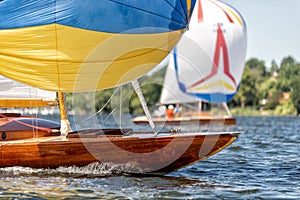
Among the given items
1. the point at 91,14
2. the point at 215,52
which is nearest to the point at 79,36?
the point at 91,14

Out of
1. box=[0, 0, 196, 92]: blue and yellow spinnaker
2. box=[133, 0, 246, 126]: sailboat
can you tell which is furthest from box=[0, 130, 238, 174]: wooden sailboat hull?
box=[133, 0, 246, 126]: sailboat

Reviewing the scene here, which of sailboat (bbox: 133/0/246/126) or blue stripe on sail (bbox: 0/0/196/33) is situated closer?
blue stripe on sail (bbox: 0/0/196/33)

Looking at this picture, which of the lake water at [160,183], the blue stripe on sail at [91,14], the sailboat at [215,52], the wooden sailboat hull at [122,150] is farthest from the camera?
the sailboat at [215,52]

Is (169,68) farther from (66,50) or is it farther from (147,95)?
(147,95)

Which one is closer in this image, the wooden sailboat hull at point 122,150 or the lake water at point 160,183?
the lake water at point 160,183

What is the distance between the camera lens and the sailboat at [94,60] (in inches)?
457

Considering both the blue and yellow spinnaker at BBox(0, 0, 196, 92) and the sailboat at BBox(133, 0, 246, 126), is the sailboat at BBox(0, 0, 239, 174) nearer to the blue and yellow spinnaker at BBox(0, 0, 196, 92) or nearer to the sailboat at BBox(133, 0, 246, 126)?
the blue and yellow spinnaker at BBox(0, 0, 196, 92)

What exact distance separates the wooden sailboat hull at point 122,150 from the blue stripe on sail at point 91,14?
7.84 ft

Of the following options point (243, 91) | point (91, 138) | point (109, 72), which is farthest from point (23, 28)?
point (243, 91)

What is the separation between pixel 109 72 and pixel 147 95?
74.8 m

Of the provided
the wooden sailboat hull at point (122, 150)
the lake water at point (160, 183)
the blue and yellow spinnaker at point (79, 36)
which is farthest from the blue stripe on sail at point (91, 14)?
the lake water at point (160, 183)

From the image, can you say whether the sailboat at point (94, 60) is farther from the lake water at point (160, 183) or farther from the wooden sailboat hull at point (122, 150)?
the lake water at point (160, 183)

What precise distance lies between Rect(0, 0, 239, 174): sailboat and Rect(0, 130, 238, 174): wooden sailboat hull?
2cm

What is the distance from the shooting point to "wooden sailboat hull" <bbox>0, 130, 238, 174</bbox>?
12.1 m
